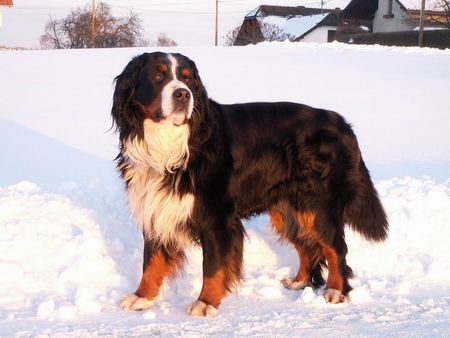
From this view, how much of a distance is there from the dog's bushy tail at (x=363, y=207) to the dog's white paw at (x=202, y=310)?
1522mm

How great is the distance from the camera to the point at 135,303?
457 centimetres

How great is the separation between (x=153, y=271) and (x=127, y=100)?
4.35 feet

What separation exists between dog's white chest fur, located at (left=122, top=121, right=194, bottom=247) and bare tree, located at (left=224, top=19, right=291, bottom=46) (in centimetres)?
5227

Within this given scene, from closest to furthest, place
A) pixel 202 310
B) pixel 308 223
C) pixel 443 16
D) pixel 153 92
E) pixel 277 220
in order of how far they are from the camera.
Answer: pixel 153 92 < pixel 202 310 < pixel 308 223 < pixel 277 220 < pixel 443 16

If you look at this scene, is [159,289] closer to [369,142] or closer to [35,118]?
[369,142]

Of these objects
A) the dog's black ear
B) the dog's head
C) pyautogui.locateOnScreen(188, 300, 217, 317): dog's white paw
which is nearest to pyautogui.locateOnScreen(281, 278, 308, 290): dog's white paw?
pyautogui.locateOnScreen(188, 300, 217, 317): dog's white paw

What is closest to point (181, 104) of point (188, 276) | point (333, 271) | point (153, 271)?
point (153, 271)

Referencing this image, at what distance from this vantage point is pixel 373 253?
5.75 m

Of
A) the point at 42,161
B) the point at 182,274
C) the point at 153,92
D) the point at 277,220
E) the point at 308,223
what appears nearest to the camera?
the point at 153,92

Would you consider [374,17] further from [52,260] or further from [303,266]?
[52,260]

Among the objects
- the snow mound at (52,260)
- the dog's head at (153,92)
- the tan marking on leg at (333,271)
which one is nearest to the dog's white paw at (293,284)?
the tan marking on leg at (333,271)

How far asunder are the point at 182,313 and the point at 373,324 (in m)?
1.37

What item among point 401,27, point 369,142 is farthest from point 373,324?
point 401,27

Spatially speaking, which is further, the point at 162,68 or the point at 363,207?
the point at 363,207
